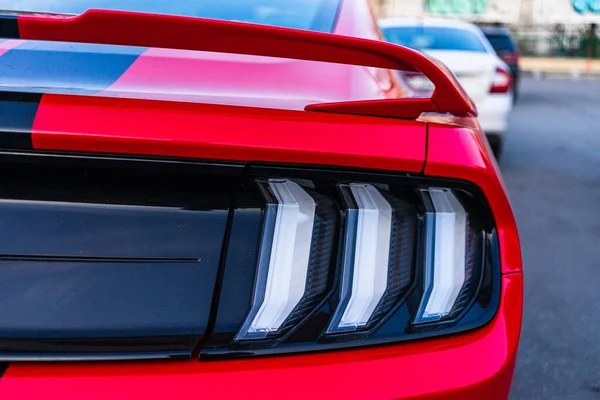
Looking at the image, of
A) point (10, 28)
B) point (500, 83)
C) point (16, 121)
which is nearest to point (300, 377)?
point (16, 121)

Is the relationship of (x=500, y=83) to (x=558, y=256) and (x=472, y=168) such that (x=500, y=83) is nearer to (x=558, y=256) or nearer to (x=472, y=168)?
(x=558, y=256)

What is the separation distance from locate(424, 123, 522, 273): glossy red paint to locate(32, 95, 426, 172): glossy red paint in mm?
33

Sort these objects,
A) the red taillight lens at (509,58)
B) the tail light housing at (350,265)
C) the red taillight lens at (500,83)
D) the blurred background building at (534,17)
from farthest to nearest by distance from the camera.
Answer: the blurred background building at (534,17), the red taillight lens at (509,58), the red taillight lens at (500,83), the tail light housing at (350,265)

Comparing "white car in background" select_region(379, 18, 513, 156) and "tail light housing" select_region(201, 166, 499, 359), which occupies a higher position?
"tail light housing" select_region(201, 166, 499, 359)

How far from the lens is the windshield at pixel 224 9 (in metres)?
1.92

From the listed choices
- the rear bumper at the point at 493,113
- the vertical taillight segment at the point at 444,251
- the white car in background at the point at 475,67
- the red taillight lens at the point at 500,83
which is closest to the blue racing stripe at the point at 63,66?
the vertical taillight segment at the point at 444,251

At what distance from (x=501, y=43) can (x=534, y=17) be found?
25.5m

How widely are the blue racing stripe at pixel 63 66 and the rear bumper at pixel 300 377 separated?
1.57 ft

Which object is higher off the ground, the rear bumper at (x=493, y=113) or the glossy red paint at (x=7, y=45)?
the glossy red paint at (x=7, y=45)

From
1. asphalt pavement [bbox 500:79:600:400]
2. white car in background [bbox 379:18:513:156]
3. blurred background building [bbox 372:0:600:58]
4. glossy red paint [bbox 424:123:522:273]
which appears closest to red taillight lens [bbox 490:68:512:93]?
white car in background [bbox 379:18:513:156]

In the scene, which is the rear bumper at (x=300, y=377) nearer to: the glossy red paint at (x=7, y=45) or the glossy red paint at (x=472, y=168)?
the glossy red paint at (x=472, y=168)

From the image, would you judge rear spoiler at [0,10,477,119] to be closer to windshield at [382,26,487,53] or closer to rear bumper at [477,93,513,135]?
rear bumper at [477,93,513,135]

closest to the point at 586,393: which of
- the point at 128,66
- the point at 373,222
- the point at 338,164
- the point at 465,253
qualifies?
the point at 465,253

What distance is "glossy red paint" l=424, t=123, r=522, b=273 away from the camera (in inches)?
43.6
